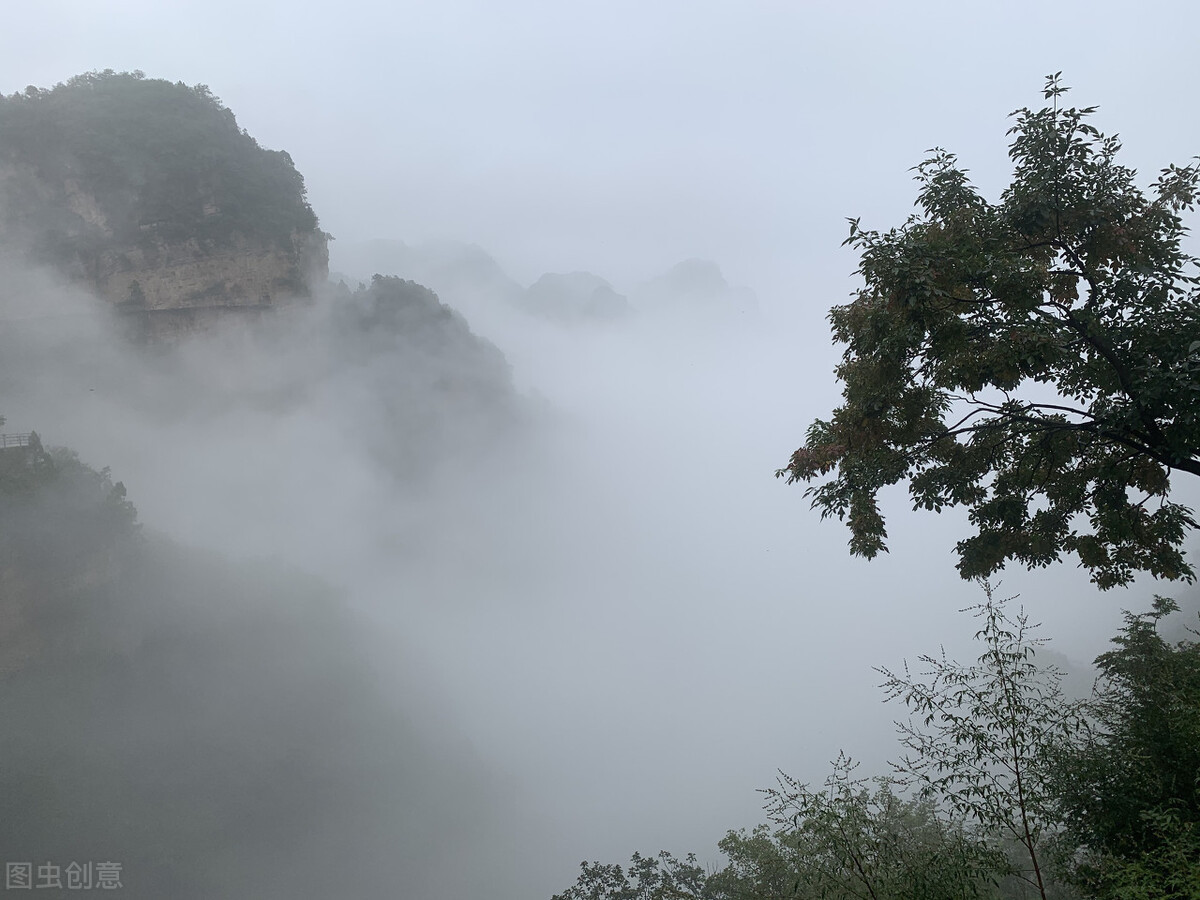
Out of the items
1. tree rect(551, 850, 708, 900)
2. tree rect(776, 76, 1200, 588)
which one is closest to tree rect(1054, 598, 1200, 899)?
tree rect(776, 76, 1200, 588)

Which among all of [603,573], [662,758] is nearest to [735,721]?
[662,758]

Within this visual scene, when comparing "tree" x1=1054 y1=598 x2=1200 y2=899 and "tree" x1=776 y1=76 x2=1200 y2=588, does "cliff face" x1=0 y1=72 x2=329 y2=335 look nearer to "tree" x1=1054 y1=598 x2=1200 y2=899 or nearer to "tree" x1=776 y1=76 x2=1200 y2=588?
"tree" x1=776 y1=76 x2=1200 y2=588

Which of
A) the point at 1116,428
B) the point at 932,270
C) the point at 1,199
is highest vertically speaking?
the point at 1,199

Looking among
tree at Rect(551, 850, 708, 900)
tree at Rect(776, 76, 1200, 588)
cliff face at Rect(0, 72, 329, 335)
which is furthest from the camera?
cliff face at Rect(0, 72, 329, 335)

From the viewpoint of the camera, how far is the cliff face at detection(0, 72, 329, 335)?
43.3 meters

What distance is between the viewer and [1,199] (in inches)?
1668

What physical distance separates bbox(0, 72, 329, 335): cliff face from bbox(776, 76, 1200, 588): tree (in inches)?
2108

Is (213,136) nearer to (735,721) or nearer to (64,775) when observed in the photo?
(64,775)

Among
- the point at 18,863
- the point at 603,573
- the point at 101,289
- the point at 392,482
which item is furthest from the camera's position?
the point at 603,573

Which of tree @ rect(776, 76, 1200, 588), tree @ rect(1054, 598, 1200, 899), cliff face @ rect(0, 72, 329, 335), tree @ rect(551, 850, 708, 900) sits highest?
cliff face @ rect(0, 72, 329, 335)

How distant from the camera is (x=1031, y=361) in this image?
16.9 ft

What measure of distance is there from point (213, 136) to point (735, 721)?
8074 cm

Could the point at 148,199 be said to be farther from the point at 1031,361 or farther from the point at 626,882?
the point at 1031,361

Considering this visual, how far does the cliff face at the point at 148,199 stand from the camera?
43.3m
